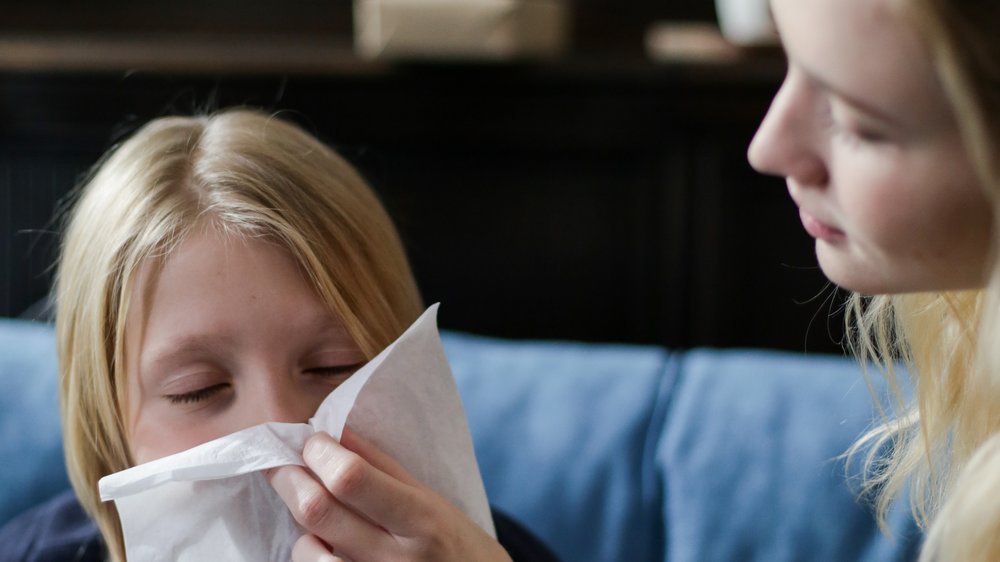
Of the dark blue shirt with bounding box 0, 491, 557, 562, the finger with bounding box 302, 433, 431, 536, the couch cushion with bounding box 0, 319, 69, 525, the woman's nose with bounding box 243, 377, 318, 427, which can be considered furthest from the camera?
the couch cushion with bounding box 0, 319, 69, 525

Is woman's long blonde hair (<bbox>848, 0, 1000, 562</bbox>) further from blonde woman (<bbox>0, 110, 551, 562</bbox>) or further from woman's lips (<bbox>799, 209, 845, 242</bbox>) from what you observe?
blonde woman (<bbox>0, 110, 551, 562</bbox>)

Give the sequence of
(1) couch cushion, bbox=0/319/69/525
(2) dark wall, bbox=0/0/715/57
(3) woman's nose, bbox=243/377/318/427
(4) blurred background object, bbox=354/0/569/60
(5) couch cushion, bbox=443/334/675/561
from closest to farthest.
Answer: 1. (3) woman's nose, bbox=243/377/318/427
2. (5) couch cushion, bbox=443/334/675/561
3. (1) couch cushion, bbox=0/319/69/525
4. (4) blurred background object, bbox=354/0/569/60
5. (2) dark wall, bbox=0/0/715/57

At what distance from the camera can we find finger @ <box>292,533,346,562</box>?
741 millimetres

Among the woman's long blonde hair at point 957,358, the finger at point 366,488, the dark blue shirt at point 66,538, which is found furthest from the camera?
the dark blue shirt at point 66,538

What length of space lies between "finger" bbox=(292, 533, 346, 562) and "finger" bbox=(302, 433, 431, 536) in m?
0.04

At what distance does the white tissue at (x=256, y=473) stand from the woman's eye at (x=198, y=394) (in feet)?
0.31

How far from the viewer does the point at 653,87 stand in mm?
1994

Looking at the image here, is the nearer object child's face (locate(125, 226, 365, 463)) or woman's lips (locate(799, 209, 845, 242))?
woman's lips (locate(799, 209, 845, 242))

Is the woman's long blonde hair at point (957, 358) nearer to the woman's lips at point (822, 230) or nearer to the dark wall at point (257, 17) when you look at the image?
the woman's lips at point (822, 230)

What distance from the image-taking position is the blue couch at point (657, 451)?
111cm

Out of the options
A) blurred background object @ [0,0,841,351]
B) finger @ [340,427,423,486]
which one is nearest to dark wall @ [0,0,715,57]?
blurred background object @ [0,0,841,351]

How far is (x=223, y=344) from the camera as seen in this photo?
0.85 meters

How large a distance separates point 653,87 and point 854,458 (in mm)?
1028

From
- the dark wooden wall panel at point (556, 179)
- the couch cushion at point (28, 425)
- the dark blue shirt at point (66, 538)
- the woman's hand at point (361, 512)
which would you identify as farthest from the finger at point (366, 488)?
the dark wooden wall panel at point (556, 179)
